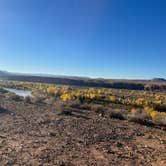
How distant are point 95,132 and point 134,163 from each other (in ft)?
15.4

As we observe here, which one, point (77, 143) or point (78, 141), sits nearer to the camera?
point (77, 143)

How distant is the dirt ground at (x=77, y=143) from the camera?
934cm

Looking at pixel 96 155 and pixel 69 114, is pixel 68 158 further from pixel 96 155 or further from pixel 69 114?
pixel 69 114

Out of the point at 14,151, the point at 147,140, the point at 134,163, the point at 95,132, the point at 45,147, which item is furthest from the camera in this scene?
the point at 95,132

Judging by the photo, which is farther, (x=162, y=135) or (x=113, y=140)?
Answer: (x=162, y=135)

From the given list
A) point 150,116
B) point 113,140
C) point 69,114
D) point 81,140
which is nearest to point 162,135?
point 113,140

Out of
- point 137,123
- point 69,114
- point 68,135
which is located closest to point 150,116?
point 137,123

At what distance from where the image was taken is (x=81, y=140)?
12.0m

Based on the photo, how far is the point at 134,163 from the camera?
9.27m

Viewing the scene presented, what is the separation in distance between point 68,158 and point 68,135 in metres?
3.48

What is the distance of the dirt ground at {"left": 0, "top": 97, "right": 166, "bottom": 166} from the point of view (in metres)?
9.34

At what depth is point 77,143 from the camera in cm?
1148

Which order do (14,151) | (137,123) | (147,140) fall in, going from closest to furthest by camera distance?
(14,151) < (147,140) < (137,123)

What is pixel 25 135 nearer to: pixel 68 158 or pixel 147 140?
pixel 68 158
